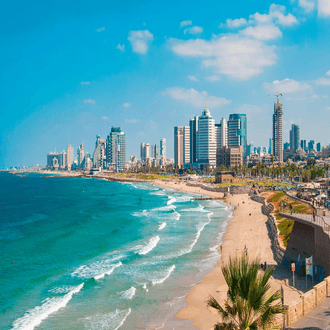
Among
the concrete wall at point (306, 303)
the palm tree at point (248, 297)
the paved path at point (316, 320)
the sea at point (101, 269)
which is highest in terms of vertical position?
the palm tree at point (248, 297)

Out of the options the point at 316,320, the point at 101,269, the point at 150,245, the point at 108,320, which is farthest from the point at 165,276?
the point at 316,320

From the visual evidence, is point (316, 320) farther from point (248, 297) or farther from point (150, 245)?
point (150, 245)

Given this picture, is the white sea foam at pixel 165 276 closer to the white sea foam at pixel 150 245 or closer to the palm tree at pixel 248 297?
the white sea foam at pixel 150 245

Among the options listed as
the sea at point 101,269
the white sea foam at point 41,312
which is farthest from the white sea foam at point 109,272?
the white sea foam at point 41,312

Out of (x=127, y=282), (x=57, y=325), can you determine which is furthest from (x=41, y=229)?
(x=57, y=325)

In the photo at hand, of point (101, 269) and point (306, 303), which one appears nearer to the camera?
point (306, 303)

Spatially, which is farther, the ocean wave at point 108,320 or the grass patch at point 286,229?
the grass patch at point 286,229

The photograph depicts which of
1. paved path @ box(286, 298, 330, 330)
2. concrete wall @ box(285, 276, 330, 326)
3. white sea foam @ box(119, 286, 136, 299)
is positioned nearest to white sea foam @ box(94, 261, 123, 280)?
white sea foam @ box(119, 286, 136, 299)
